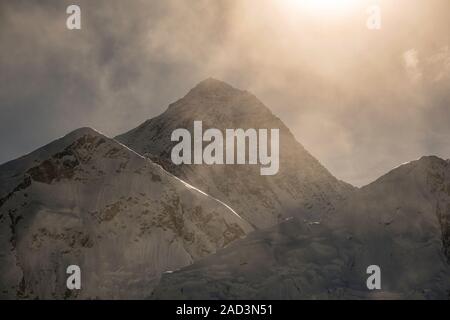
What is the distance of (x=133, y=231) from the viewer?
631 ft

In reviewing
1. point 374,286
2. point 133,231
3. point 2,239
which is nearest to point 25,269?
point 2,239

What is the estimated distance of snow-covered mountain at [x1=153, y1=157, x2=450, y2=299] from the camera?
382 feet

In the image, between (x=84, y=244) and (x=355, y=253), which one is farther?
(x=84, y=244)

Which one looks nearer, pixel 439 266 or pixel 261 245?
pixel 439 266

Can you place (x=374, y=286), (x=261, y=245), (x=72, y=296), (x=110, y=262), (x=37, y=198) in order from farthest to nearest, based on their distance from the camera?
(x=37, y=198)
(x=110, y=262)
(x=72, y=296)
(x=261, y=245)
(x=374, y=286)

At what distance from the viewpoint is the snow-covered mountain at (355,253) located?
4589 inches

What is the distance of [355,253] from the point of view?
12425 centimetres

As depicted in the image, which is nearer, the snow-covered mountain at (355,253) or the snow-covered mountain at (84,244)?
the snow-covered mountain at (355,253)

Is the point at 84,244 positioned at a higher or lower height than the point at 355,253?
higher

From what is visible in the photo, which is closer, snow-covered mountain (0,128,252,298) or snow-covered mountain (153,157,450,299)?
snow-covered mountain (153,157,450,299)
